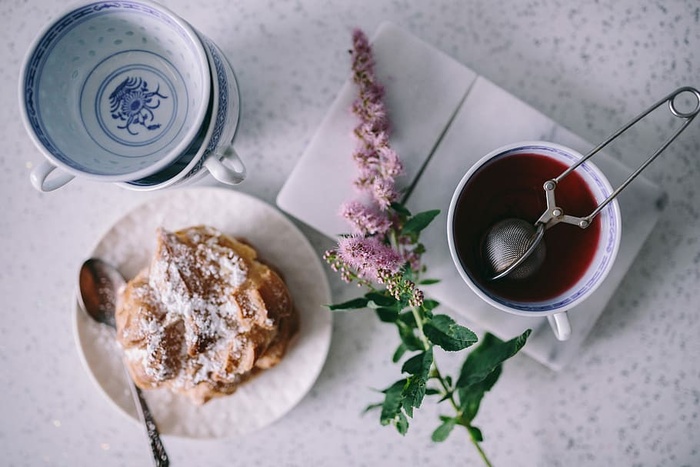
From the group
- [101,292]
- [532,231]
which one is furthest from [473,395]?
[101,292]

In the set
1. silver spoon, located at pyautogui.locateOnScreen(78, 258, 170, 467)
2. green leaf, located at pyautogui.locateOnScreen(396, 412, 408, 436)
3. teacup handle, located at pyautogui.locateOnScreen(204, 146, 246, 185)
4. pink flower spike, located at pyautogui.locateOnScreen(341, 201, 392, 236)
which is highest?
pink flower spike, located at pyautogui.locateOnScreen(341, 201, 392, 236)

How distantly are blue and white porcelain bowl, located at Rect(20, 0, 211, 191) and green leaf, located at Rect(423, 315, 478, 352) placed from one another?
0.40 metres

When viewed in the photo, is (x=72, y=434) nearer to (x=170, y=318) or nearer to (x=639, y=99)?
(x=170, y=318)

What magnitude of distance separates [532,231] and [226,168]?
417mm

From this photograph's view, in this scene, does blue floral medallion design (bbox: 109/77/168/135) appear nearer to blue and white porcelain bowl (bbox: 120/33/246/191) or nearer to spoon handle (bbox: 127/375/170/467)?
blue and white porcelain bowl (bbox: 120/33/246/191)

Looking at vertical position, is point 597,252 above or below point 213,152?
above

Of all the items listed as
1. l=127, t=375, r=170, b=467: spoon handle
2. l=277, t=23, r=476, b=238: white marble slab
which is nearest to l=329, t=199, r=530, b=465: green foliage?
l=277, t=23, r=476, b=238: white marble slab

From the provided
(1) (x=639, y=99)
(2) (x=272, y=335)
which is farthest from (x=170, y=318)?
(1) (x=639, y=99)

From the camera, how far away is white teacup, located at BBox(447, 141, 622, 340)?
762 millimetres

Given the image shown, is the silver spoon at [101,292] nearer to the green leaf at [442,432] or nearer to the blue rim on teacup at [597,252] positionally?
the green leaf at [442,432]

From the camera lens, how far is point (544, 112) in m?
1.00

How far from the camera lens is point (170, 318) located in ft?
2.86

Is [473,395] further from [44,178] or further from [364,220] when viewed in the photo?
[44,178]

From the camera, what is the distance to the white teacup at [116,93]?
808 millimetres
